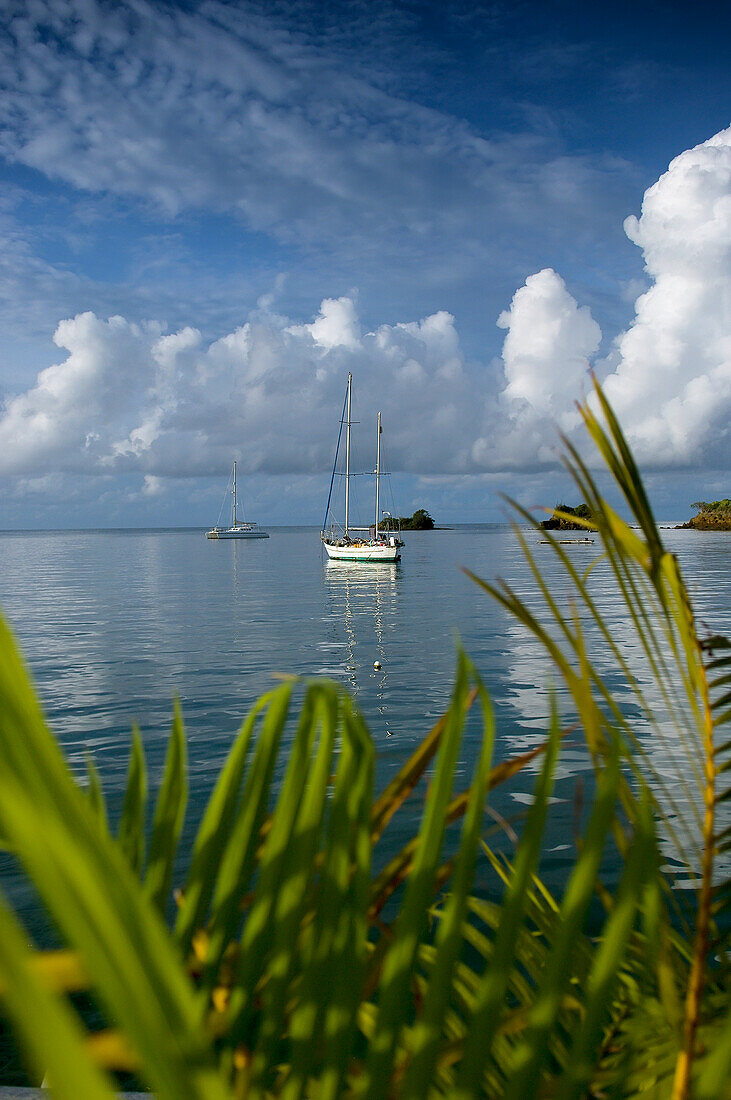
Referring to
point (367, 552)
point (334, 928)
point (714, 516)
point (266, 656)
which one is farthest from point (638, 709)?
point (714, 516)

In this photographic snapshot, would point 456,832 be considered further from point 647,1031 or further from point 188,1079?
point 188,1079

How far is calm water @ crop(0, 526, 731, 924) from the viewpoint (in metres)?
10.9

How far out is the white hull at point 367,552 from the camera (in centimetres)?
5484

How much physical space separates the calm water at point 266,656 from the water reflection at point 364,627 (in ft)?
0.23

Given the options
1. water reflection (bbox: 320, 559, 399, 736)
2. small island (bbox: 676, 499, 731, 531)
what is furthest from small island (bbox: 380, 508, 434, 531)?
water reflection (bbox: 320, 559, 399, 736)

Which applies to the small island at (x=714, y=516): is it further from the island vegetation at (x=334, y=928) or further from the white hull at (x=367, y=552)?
the island vegetation at (x=334, y=928)

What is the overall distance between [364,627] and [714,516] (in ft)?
434

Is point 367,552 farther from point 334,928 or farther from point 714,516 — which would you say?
point 714,516

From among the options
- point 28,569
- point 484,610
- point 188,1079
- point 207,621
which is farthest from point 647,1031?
point 28,569

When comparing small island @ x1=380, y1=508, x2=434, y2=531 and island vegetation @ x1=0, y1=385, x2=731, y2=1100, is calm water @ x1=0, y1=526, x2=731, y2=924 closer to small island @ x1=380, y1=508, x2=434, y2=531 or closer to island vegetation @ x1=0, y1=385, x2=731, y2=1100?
island vegetation @ x1=0, y1=385, x2=731, y2=1100

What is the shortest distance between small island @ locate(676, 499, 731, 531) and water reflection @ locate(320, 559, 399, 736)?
345 ft

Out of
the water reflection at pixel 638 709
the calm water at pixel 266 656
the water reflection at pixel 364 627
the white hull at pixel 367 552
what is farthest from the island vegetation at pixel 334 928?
the white hull at pixel 367 552

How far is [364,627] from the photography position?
82.8ft

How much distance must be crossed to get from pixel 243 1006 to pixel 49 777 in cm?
58
